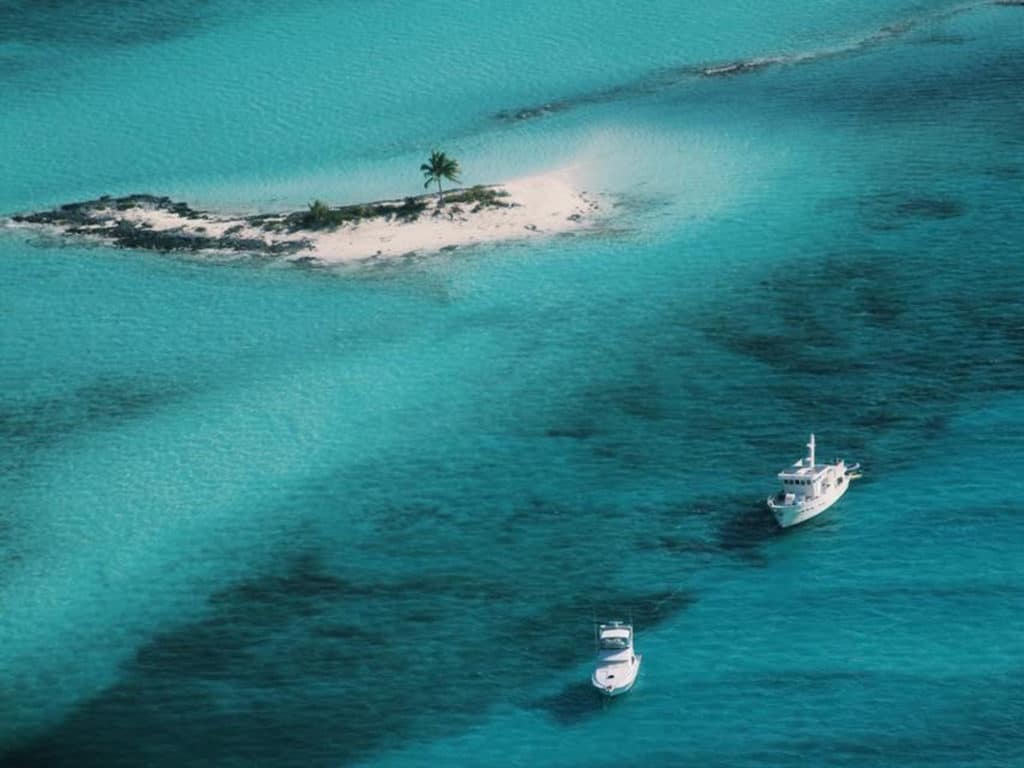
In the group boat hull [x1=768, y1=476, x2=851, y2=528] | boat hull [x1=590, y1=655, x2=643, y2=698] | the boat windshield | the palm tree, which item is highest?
the palm tree

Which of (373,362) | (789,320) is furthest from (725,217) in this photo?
(373,362)

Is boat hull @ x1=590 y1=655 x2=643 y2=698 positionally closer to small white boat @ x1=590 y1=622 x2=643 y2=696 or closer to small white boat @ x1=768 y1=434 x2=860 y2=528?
small white boat @ x1=590 y1=622 x2=643 y2=696

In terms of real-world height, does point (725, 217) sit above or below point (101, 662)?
above

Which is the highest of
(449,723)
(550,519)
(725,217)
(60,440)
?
(725,217)

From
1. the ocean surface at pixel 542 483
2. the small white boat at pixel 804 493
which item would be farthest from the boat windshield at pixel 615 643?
the small white boat at pixel 804 493

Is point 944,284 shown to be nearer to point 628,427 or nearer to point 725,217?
point 725,217

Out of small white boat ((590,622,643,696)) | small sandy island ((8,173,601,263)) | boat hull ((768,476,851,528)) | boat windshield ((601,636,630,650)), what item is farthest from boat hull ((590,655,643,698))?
small sandy island ((8,173,601,263))

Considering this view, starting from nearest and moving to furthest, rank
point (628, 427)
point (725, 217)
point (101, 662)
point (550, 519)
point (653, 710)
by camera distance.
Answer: point (653, 710), point (101, 662), point (550, 519), point (628, 427), point (725, 217)
